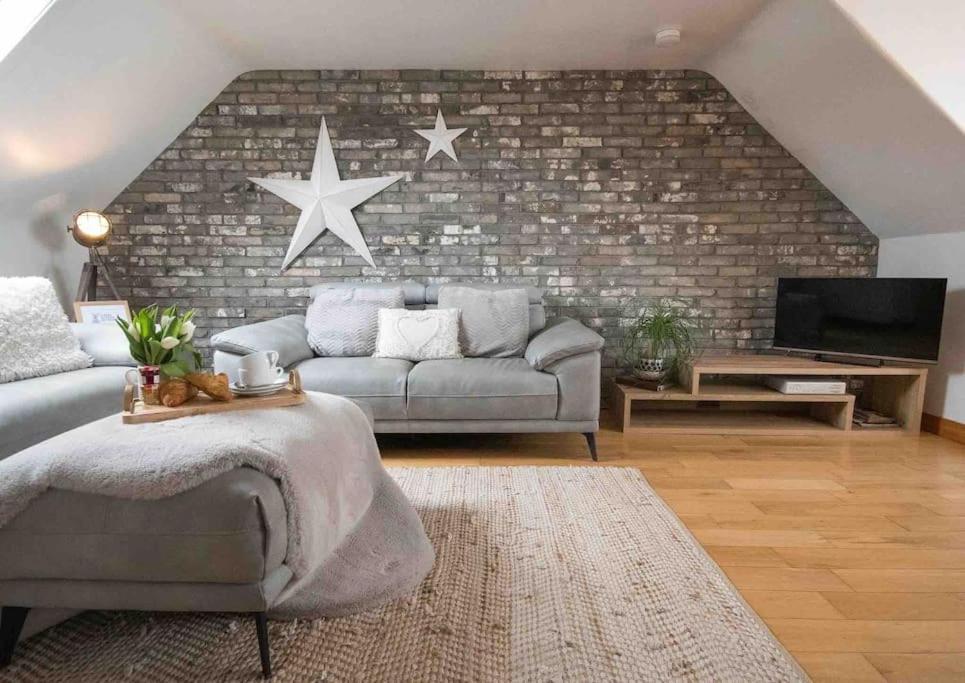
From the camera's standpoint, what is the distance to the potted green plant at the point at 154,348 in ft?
4.99

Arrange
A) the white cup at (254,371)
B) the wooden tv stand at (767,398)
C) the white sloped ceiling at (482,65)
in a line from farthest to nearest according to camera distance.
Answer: the wooden tv stand at (767,398) → the white sloped ceiling at (482,65) → the white cup at (254,371)

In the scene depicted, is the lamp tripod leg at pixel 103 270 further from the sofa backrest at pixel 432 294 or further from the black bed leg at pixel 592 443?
the black bed leg at pixel 592 443

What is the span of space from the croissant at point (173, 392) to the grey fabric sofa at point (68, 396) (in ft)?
2.27

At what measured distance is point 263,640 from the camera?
1129 mm

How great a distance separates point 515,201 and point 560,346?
4.19 ft

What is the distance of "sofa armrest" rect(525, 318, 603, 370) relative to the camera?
8.09ft

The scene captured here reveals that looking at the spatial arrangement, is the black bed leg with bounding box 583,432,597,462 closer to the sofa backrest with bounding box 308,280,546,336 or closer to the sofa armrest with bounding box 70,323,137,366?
the sofa backrest with bounding box 308,280,546,336

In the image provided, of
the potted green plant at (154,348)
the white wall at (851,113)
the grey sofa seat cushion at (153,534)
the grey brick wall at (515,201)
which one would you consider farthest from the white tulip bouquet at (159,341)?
the white wall at (851,113)

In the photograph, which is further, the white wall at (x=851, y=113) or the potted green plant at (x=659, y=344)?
the potted green plant at (x=659, y=344)

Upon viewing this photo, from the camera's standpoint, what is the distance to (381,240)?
133 inches

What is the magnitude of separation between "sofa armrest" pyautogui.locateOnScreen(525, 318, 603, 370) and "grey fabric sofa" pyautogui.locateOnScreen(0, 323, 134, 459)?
1.87 metres

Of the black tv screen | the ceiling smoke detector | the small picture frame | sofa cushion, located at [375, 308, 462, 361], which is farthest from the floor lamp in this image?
the black tv screen

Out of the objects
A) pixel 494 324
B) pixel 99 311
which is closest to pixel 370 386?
pixel 494 324

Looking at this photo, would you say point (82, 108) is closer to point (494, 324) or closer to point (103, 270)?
point (103, 270)
